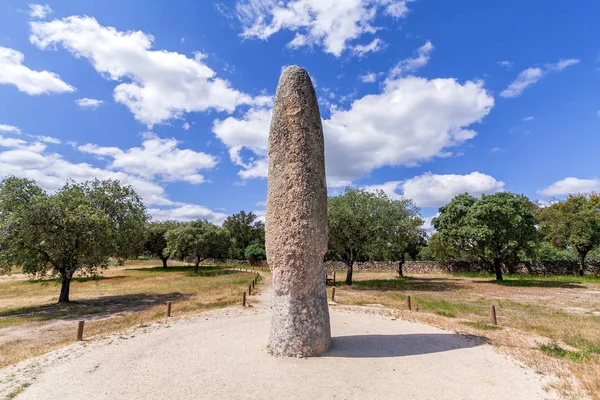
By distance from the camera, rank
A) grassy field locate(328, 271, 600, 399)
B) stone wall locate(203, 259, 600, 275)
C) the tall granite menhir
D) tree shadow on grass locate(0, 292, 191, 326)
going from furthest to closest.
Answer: stone wall locate(203, 259, 600, 275), tree shadow on grass locate(0, 292, 191, 326), the tall granite menhir, grassy field locate(328, 271, 600, 399)

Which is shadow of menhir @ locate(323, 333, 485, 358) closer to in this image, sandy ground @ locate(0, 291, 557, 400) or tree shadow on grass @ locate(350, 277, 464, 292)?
sandy ground @ locate(0, 291, 557, 400)

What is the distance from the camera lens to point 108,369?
816 centimetres

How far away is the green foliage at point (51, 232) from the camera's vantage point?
64.2 ft

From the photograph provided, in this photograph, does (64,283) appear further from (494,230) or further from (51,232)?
(494,230)

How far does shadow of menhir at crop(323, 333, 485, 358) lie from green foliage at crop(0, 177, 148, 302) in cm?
1913

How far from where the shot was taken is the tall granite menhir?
349 inches

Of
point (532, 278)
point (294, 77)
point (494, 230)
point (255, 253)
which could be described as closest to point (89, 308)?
point (294, 77)

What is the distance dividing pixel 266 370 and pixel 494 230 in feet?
98.6

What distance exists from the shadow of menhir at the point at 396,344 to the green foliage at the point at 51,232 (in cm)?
1913

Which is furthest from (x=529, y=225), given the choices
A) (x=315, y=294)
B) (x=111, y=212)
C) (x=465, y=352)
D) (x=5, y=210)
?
(x=5, y=210)

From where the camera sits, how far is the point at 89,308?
20.5m

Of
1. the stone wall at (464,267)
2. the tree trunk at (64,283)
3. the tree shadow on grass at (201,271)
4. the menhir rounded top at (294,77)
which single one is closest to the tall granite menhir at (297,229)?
the menhir rounded top at (294,77)

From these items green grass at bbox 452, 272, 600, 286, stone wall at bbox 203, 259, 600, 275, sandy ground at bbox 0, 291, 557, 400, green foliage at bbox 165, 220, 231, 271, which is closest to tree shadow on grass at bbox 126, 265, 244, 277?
green foliage at bbox 165, 220, 231, 271

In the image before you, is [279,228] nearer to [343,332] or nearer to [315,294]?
[315,294]
